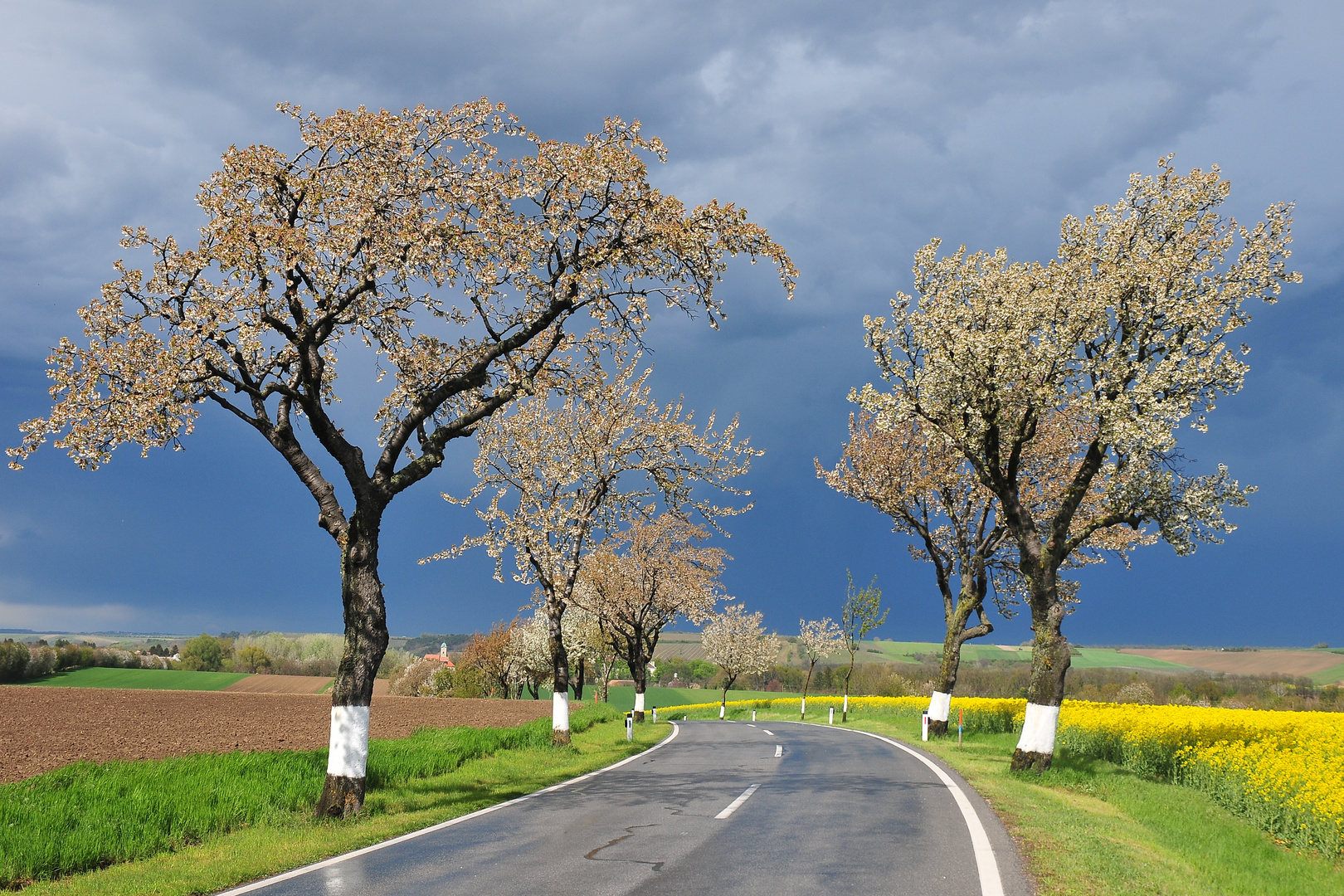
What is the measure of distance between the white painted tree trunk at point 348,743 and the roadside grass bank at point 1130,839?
9295mm

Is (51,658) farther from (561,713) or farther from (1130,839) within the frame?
(1130,839)

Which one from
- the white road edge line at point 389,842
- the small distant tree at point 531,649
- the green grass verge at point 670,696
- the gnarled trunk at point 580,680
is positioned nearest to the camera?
the white road edge line at point 389,842

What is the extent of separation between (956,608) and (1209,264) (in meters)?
14.0

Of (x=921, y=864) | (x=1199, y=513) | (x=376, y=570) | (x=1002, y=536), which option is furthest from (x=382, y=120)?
(x=1002, y=536)

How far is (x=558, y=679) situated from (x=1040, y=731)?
13.2 m

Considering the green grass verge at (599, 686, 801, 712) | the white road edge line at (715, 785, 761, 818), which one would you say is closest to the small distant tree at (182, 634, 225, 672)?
the green grass verge at (599, 686, 801, 712)

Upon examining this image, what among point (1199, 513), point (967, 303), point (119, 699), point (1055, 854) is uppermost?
point (967, 303)

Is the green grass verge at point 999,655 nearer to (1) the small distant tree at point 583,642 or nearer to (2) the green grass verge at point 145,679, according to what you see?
(1) the small distant tree at point 583,642

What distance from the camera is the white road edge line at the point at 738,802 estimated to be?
432 inches

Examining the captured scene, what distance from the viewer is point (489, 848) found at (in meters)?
8.79

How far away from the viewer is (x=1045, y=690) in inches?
690

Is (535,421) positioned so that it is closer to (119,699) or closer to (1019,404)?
(1019,404)

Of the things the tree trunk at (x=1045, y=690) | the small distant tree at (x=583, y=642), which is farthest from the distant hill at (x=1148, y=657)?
the tree trunk at (x=1045, y=690)

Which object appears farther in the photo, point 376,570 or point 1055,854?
point 376,570
